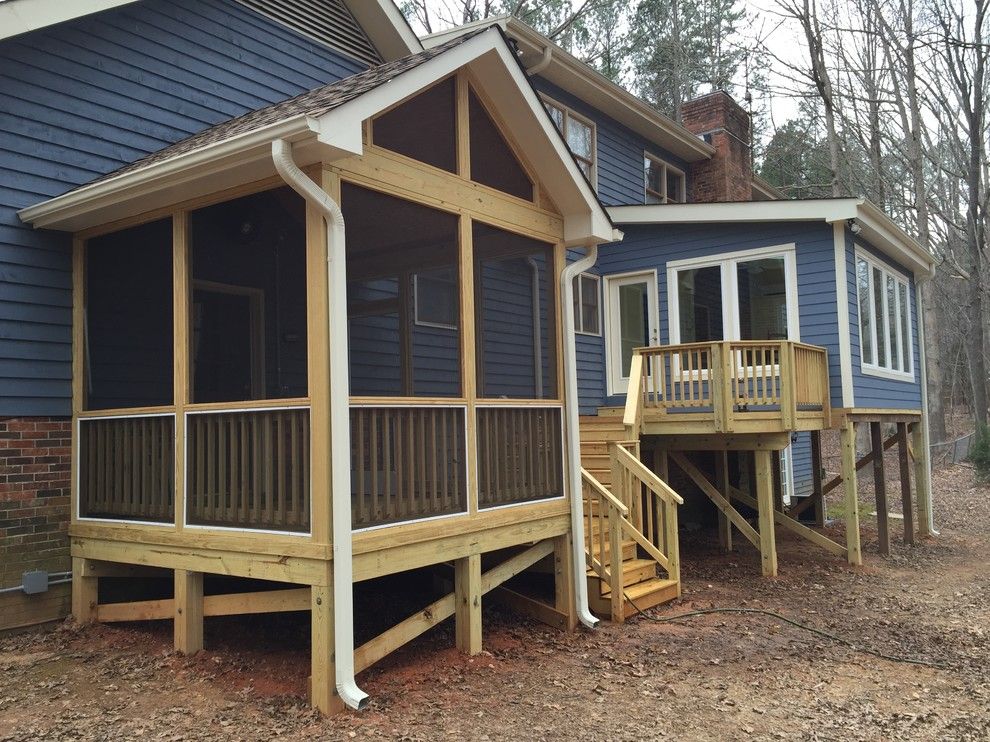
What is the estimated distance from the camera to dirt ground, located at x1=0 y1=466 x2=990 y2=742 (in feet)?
17.1

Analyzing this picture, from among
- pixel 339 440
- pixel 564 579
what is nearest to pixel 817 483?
pixel 564 579

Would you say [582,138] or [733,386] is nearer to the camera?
[733,386]

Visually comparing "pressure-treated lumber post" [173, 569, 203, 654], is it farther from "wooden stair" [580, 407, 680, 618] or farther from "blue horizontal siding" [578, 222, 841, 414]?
"blue horizontal siding" [578, 222, 841, 414]

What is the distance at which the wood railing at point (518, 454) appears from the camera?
22.3 ft

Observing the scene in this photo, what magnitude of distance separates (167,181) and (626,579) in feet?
17.8

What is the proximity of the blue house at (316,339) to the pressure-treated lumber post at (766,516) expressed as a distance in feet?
0.16

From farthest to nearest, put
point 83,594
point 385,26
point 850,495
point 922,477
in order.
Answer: point 922,477, point 850,495, point 385,26, point 83,594

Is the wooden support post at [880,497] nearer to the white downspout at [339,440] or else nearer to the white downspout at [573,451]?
the white downspout at [573,451]

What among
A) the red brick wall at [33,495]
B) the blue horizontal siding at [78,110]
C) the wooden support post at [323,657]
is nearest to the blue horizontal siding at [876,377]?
the blue horizontal siding at [78,110]

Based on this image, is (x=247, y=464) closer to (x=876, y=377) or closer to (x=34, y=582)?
(x=34, y=582)

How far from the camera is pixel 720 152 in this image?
17828 mm

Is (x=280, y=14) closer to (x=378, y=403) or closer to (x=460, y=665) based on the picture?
(x=378, y=403)

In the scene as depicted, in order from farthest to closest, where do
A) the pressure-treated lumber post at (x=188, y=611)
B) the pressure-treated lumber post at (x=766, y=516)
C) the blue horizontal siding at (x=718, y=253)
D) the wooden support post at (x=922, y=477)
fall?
the wooden support post at (x=922, y=477)
the blue horizontal siding at (x=718, y=253)
the pressure-treated lumber post at (x=766, y=516)
the pressure-treated lumber post at (x=188, y=611)

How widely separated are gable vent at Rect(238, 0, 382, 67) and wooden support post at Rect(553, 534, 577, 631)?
6.25 meters
